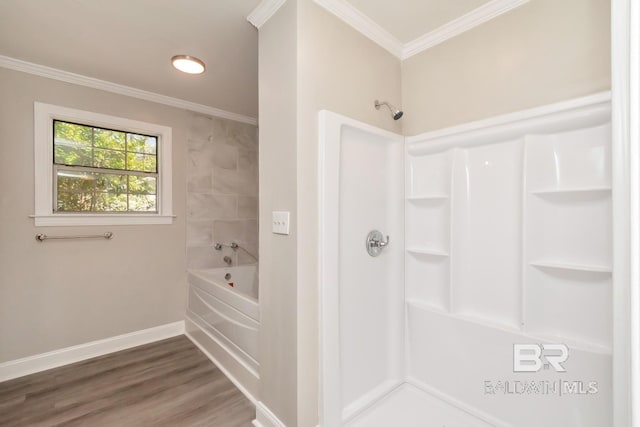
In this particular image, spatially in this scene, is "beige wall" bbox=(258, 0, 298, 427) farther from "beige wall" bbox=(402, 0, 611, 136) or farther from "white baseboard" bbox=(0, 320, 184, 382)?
"white baseboard" bbox=(0, 320, 184, 382)

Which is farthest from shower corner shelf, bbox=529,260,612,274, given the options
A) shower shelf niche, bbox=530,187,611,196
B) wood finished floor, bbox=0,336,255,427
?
wood finished floor, bbox=0,336,255,427

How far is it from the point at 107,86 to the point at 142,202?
1076mm

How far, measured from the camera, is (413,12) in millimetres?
1622

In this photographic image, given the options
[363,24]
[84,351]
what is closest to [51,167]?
[84,351]

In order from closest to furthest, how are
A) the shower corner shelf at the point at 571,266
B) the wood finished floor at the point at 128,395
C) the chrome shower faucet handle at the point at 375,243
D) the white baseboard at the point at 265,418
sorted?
the shower corner shelf at the point at 571,266
the white baseboard at the point at 265,418
the wood finished floor at the point at 128,395
the chrome shower faucet handle at the point at 375,243

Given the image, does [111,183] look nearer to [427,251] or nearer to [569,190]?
[427,251]

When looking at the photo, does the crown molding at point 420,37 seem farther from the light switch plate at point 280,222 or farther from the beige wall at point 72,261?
the beige wall at point 72,261

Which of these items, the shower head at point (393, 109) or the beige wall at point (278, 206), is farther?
the shower head at point (393, 109)

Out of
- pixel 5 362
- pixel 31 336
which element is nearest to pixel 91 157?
pixel 31 336

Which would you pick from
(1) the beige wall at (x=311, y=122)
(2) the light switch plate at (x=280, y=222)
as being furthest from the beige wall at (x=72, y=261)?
(1) the beige wall at (x=311, y=122)

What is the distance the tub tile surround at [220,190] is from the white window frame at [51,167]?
233 millimetres

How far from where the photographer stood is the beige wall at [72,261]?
207cm

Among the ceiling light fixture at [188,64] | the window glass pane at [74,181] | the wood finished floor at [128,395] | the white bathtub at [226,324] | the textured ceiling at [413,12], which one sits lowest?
the wood finished floor at [128,395]

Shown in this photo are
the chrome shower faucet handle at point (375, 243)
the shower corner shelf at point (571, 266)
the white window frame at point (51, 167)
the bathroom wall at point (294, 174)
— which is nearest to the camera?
the shower corner shelf at point (571, 266)
